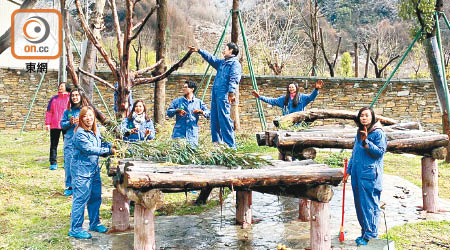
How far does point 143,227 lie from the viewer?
14.8ft

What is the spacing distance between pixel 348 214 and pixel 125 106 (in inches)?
130

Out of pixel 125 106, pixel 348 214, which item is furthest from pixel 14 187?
pixel 348 214

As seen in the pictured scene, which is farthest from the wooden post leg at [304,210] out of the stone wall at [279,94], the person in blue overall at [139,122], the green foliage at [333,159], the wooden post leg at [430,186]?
the stone wall at [279,94]

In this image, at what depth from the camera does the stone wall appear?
1642 centimetres

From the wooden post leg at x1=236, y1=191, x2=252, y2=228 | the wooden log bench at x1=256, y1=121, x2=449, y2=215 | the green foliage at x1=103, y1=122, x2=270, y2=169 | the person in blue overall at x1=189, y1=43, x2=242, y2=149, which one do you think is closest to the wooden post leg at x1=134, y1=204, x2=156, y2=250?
the green foliage at x1=103, y1=122, x2=270, y2=169

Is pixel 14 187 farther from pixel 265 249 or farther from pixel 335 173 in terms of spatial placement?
pixel 335 173

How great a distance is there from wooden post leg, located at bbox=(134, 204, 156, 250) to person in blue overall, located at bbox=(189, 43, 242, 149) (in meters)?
2.97

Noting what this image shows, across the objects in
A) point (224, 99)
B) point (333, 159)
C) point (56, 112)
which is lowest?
point (333, 159)

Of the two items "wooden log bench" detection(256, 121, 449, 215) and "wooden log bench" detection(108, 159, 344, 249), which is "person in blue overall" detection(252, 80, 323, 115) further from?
"wooden log bench" detection(108, 159, 344, 249)

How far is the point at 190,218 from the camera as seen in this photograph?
653 cm

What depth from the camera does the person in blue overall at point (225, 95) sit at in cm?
735

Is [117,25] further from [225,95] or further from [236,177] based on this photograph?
[236,177]

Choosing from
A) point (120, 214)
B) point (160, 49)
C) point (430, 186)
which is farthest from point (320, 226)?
point (160, 49)

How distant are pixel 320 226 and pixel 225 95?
306cm
